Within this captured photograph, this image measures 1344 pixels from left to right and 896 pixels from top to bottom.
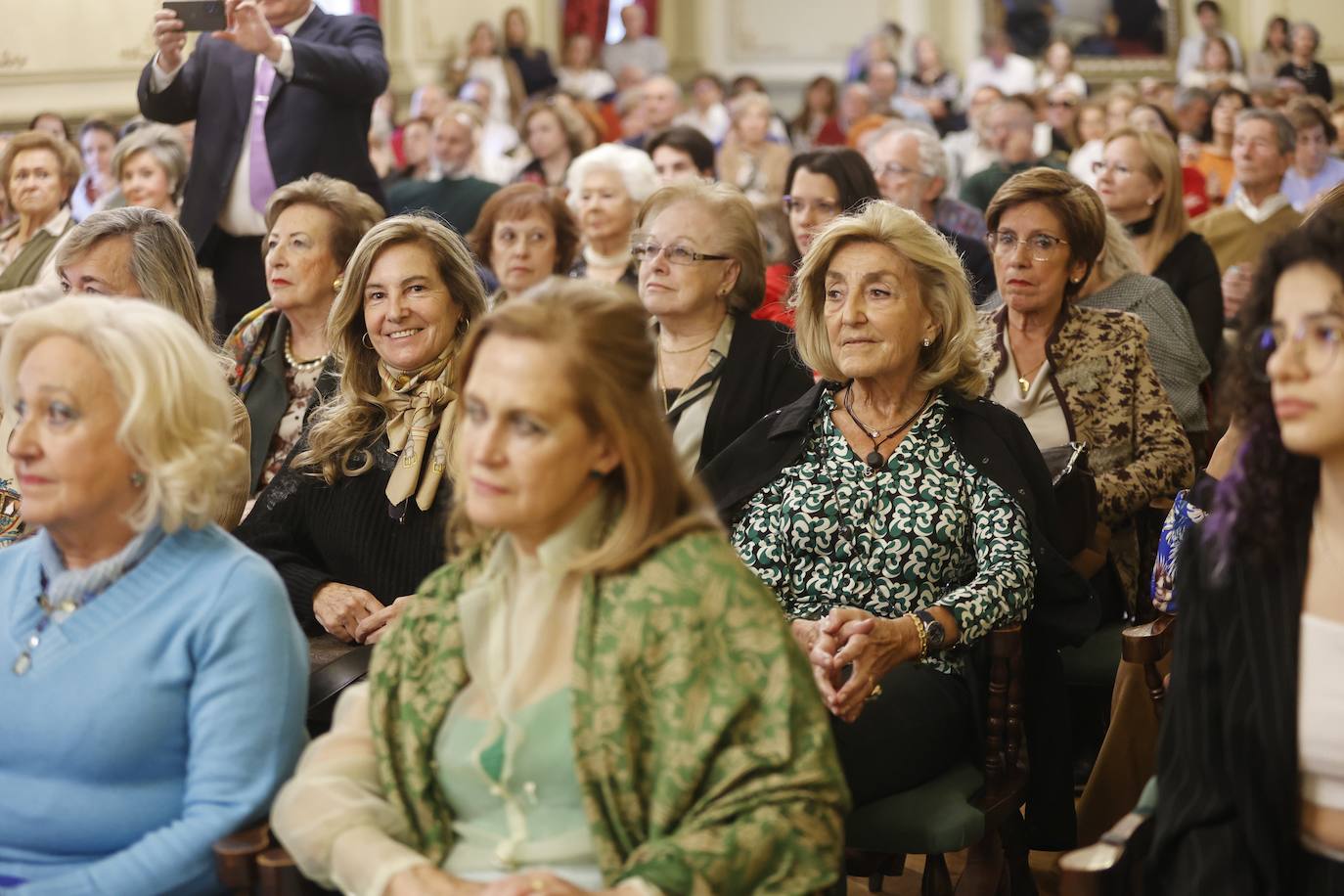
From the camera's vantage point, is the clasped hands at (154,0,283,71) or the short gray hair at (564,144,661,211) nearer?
the clasped hands at (154,0,283,71)

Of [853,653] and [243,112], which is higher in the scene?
[243,112]

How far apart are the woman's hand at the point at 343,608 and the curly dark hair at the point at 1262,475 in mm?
1436

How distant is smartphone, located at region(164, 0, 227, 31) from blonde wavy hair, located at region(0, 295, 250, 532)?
2338 mm

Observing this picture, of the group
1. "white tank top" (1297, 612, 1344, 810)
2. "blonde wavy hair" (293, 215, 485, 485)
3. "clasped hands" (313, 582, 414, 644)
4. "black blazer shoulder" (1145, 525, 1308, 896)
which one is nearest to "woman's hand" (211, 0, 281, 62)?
"blonde wavy hair" (293, 215, 485, 485)

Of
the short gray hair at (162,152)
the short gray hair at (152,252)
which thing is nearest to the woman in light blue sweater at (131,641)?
the short gray hair at (152,252)

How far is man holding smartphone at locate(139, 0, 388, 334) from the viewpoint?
445 centimetres

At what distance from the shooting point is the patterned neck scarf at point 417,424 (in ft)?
8.85

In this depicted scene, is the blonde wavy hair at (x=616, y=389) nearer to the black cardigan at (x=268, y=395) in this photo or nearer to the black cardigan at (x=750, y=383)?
the black cardigan at (x=750, y=383)

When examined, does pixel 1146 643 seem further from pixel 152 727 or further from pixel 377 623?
pixel 152 727

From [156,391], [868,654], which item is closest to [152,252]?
[156,391]

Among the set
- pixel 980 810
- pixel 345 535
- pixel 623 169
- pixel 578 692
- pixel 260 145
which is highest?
pixel 260 145

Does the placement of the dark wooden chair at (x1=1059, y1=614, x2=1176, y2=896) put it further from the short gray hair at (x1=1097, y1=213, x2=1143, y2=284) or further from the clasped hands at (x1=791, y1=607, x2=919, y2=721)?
the short gray hair at (x1=1097, y1=213, x2=1143, y2=284)

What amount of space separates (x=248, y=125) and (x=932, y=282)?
99.3 inches

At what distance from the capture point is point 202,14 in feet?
13.2
